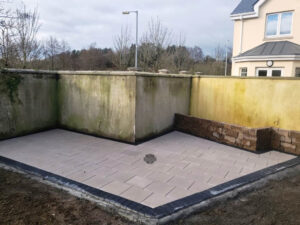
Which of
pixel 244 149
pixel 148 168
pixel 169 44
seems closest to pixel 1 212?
pixel 148 168

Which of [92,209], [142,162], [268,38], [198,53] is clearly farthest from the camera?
[198,53]

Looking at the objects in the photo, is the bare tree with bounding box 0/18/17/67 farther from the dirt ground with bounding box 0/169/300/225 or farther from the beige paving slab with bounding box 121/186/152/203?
the beige paving slab with bounding box 121/186/152/203

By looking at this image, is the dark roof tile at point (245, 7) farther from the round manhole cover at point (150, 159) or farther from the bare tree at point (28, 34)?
the round manhole cover at point (150, 159)

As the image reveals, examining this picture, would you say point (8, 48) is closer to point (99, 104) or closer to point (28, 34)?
point (28, 34)

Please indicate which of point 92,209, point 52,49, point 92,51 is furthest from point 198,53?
point 92,209

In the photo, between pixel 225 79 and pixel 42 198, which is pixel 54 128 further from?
pixel 225 79

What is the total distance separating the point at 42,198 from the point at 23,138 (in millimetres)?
3681

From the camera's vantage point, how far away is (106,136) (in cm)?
616

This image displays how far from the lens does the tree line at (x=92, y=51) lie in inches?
380

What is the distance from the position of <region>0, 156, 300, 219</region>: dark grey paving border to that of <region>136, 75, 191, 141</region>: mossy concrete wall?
8.20 ft

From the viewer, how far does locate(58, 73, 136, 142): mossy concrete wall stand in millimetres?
5613

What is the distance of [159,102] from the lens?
6.37m

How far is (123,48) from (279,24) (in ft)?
36.6

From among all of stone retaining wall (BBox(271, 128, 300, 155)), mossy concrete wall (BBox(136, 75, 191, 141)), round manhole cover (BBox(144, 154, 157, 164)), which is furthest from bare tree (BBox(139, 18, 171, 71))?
round manhole cover (BBox(144, 154, 157, 164))
